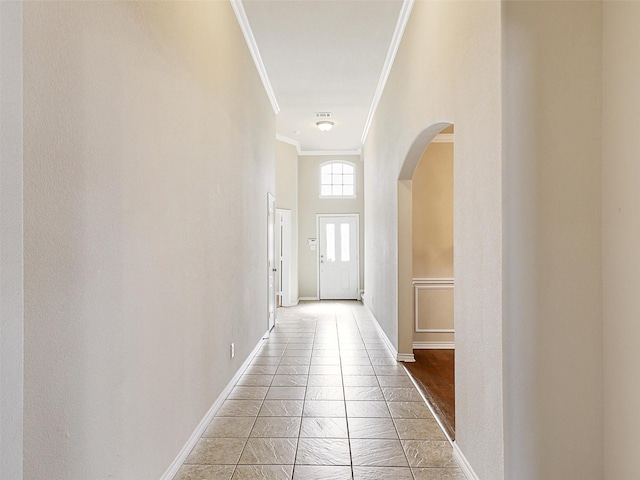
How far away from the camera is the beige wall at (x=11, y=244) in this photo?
1.05m

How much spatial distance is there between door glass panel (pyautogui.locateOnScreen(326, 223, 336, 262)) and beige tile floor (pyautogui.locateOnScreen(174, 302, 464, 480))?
486cm

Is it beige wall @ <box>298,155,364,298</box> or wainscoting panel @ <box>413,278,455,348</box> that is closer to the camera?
wainscoting panel @ <box>413,278,455,348</box>

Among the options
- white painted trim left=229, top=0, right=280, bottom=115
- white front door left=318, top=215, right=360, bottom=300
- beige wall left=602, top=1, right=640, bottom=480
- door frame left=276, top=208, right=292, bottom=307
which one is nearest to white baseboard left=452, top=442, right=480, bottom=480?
beige wall left=602, top=1, right=640, bottom=480

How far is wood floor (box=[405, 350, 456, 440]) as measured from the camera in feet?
10.0

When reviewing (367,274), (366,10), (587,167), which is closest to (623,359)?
(587,167)

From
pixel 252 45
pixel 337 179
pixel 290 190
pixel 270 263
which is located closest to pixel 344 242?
pixel 337 179

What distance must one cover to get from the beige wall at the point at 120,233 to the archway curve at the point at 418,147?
164 centimetres

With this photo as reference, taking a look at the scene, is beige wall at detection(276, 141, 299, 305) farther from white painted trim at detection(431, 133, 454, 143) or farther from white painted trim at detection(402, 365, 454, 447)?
white painted trim at detection(402, 365, 454, 447)

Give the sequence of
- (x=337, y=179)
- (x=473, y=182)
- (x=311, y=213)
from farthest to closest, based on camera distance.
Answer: (x=337, y=179) → (x=311, y=213) → (x=473, y=182)

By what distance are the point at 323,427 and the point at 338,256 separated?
6800mm

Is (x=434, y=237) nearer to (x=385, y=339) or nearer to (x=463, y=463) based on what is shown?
(x=385, y=339)

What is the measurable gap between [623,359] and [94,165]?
7.03 ft

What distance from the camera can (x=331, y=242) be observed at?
958 cm

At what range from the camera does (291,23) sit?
4035 millimetres
